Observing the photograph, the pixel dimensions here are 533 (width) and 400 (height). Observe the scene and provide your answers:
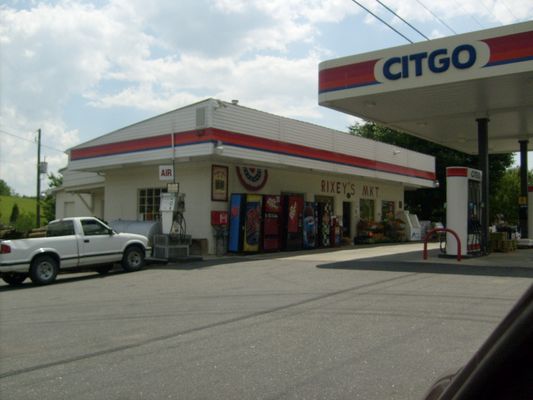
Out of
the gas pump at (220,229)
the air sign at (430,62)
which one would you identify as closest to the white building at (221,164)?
the gas pump at (220,229)

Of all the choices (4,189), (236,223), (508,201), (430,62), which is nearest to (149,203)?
(236,223)

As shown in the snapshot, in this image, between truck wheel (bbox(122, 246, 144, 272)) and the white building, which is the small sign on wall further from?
truck wheel (bbox(122, 246, 144, 272))

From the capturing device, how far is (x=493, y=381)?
37.4 inches

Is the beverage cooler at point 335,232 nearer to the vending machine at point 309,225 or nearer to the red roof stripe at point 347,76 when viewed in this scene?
the vending machine at point 309,225

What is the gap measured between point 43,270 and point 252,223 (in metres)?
9.03

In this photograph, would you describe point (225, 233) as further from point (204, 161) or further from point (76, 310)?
point (76, 310)

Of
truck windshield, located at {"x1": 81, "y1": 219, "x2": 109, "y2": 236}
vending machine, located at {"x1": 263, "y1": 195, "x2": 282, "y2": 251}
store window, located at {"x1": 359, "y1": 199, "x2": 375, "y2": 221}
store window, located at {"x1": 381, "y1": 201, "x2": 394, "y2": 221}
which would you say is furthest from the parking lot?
store window, located at {"x1": 381, "y1": 201, "x2": 394, "y2": 221}

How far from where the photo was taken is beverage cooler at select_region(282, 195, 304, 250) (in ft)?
74.6

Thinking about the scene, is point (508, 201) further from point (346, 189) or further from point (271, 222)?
point (271, 222)

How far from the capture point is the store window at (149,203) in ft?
78.9

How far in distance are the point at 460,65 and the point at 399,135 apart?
96.9 ft

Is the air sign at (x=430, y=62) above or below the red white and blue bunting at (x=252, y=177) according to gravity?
above

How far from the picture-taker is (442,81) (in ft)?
50.2

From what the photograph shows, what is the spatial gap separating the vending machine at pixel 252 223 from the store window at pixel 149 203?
15.0 ft
